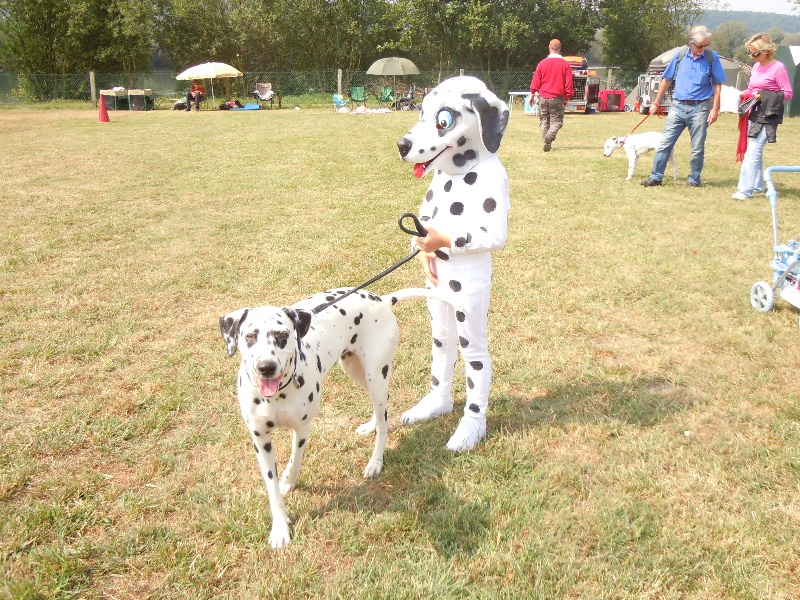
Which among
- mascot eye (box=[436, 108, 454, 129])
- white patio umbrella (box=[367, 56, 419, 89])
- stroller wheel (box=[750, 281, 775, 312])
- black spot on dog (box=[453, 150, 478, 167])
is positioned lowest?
stroller wheel (box=[750, 281, 775, 312])

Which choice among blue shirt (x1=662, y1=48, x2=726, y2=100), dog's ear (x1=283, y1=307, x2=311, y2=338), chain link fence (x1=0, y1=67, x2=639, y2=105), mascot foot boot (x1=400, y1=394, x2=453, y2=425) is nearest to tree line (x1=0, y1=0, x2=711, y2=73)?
chain link fence (x1=0, y1=67, x2=639, y2=105)

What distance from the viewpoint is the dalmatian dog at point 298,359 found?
93.2 inches

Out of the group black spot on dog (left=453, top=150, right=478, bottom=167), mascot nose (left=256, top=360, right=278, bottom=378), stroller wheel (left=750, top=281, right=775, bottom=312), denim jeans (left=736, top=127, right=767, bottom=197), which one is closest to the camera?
mascot nose (left=256, top=360, right=278, bottom=378)

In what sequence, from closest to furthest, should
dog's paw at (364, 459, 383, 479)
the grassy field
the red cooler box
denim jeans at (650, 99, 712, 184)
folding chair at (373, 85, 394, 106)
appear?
the grassy field, dog's paw at (364, 459, 383, 479), denim jeans at (650, 99, 712, 184), the red cooler box, folding chair at (373, 85, 394, 106)

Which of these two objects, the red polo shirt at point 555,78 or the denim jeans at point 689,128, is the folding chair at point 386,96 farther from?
the denim jeans at point 689,128

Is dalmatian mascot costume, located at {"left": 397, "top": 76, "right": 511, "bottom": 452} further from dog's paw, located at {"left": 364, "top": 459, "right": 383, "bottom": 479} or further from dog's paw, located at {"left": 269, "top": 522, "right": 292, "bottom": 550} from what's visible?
dog's paw, located at {"left": 269, "top": 522, "right": 292, "bottom": 550}

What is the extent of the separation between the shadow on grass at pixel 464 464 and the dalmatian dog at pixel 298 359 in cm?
20

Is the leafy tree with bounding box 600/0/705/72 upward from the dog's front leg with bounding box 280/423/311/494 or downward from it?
upward

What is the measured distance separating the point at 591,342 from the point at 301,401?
9.61 feet

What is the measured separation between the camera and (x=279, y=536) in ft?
8.93

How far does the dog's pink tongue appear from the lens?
235 cm

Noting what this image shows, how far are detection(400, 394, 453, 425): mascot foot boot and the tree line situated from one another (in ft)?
123

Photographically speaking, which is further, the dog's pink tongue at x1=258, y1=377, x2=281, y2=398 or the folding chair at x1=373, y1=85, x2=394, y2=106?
the folding chair at x1=373, y1=85, x2=394, y2=106

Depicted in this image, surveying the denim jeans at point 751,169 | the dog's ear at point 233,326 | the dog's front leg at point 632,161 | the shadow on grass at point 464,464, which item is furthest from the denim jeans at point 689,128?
the dog's ear at point 233,326
